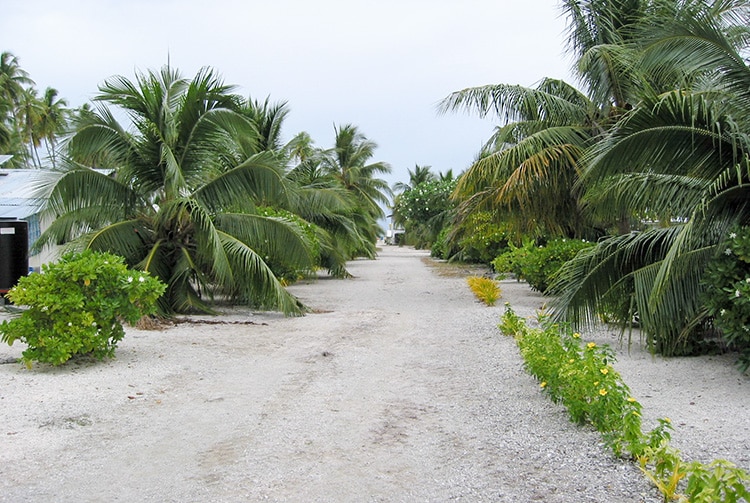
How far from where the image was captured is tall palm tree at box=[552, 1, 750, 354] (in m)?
7.14

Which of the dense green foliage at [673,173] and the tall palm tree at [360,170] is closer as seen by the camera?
the dense green foliage at [673,173]

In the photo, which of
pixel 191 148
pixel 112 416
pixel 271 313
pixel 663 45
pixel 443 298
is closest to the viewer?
pixel 112 416

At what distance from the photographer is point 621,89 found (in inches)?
521

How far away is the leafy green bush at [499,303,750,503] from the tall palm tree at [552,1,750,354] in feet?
5.11

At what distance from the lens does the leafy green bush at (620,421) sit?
3.51 m

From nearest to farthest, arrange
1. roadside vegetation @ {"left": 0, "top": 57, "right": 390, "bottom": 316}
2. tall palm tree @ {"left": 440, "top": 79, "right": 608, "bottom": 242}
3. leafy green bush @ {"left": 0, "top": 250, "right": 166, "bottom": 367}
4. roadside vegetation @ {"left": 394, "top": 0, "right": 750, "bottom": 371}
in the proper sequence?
1. roadside vegetation @ {"left": 394, "top": 0, "right": 750, "bottom": 371}
2. leafy green bush @ {"left": 0, "top": 250, "right": 166, "bottom": 367}
3. roadside vegetation @ {"left": 0, "top": 57, "right": 390, "bottom": 316}
4. tall palm tree @ {"left": 440, "top": 79, "right": 608, "bottom": 242}

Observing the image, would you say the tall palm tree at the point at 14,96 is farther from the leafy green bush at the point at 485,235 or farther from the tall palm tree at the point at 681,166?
the tall palm tree at the point at 681,166

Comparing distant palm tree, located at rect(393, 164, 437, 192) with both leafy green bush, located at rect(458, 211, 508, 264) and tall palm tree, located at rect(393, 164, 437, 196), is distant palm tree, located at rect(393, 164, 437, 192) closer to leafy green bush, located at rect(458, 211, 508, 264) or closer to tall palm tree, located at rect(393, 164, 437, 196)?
tall palm tree, located at rect(393, 164, 437, 196)

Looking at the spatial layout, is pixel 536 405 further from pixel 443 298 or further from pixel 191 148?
pixel 443 298

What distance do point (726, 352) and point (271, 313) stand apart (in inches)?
333

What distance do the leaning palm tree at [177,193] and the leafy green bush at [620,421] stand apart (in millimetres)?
6860

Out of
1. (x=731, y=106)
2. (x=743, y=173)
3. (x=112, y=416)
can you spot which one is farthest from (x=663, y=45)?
(x=112, y=416)

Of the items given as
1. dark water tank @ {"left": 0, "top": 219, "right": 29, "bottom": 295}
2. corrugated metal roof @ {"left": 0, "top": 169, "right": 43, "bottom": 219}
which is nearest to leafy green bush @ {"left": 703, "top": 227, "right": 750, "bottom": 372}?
dark water tank @ {"left": 0, "top": 219, "right": 29, "bottom": 295}

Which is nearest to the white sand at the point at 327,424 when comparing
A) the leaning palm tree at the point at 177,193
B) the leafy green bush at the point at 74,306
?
the leafy green bush at the point at 74,306
